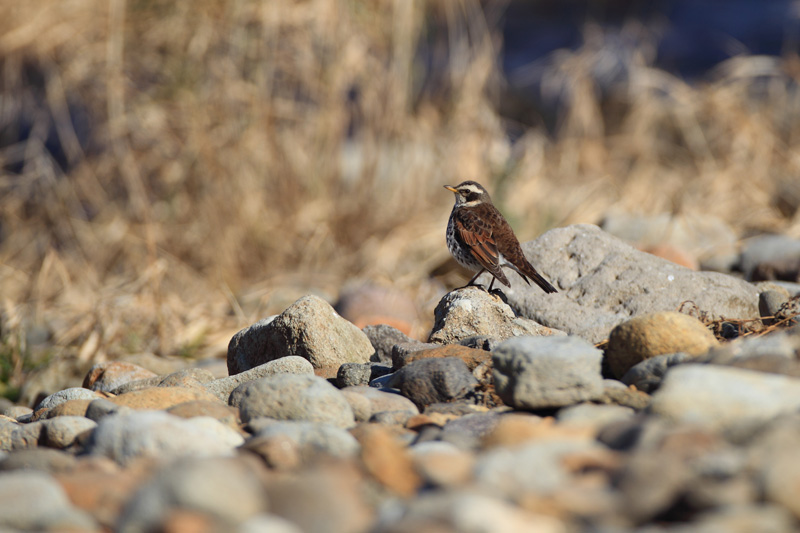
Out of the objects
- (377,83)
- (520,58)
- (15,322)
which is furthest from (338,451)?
(520,58)

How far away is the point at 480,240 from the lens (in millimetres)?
5059

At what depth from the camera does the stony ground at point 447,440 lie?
2051mm

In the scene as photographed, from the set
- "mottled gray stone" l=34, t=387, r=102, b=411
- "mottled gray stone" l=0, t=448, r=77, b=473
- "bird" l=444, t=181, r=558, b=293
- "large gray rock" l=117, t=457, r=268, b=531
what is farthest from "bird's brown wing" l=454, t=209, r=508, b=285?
"large gray rock" l=117, t=457, r=268, b=531

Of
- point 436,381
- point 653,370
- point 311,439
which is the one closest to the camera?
point 311,439

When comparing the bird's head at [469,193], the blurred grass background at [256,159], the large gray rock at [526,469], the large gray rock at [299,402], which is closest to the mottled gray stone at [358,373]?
the large gray rock at [299,402]

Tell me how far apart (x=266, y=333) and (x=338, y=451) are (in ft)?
6.13

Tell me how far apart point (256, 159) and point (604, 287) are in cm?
434

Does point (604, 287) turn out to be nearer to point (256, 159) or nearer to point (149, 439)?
point (149, 439)

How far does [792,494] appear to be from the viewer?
2020 mm

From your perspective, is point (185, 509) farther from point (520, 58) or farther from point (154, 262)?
point (520, 58)

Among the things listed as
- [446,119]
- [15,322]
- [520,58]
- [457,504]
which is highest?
[520,58]

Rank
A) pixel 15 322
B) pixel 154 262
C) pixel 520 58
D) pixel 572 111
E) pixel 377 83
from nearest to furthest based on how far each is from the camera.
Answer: pixel 15 322 < pixel 154 262 < pixel 377 83 < pixel 572 111 < pixel 520 58

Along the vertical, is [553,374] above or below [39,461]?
above

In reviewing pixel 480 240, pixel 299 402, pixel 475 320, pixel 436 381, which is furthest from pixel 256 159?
pixel 299 402
